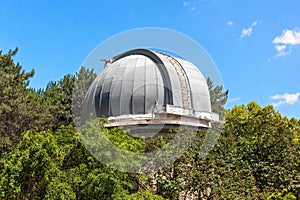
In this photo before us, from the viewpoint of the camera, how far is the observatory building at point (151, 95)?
12.6 meters

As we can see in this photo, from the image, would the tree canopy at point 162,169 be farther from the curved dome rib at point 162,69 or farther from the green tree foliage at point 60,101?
the green tree foliage at point 60,101

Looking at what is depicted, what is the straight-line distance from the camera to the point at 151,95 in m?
13.2

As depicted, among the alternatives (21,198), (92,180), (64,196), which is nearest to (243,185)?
(92,180)

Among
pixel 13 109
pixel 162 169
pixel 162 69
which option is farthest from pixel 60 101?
pixel 162 169

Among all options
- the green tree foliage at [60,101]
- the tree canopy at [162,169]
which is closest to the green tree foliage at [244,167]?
the tree canopy at [162,169]

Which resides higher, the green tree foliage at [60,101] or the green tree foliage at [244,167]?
the green tree foliage at [60,101]

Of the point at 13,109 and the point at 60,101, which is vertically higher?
the point at 60,101

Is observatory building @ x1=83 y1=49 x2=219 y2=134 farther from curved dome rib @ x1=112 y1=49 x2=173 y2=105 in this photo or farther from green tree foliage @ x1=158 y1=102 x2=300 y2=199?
green tree foliage @ x1=158 y1=102 x2=300 y2=199

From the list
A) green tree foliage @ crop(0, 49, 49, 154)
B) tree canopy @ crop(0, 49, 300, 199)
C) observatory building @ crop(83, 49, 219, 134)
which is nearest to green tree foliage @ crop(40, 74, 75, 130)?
green tree foliage @ crop(0, 49, 49, 154)

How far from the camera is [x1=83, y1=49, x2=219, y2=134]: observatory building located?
12648 millimetres

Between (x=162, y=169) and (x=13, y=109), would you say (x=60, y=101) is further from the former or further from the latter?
(x=162, y=169)

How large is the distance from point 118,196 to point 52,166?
160cm

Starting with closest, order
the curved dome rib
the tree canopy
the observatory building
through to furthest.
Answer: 1. the tree canopy
2. the observatory building
3. the curved dome rib

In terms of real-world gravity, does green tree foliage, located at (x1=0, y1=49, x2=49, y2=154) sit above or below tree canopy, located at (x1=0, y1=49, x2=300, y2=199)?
above
